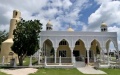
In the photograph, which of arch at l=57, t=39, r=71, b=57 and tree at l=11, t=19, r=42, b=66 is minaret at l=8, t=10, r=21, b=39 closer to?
tree at l=11, t=19, r=42, b=66

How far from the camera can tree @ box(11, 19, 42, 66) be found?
25.3 m

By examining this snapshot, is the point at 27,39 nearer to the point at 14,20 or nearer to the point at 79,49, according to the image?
the point at 79,49

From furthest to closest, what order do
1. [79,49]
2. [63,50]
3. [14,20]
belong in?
[14,20]
[79,49]
[63,50]

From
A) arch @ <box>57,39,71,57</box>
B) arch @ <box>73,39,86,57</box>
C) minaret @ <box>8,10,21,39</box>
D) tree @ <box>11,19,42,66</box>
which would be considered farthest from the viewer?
minaret @ <box>8,10,21,39</box>

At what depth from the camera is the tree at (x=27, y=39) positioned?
83.0 ft

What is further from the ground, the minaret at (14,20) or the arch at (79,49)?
the minaret at (14,20)

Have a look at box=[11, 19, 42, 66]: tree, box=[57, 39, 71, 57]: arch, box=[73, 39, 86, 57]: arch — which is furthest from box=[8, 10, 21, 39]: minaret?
box=[73, 39, 86, 57]: arch

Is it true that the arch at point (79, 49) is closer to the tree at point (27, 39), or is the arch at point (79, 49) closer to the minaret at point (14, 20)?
the tree at point (27, 39)

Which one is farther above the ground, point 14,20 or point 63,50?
point 14,20

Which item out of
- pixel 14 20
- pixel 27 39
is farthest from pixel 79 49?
pixel 14 20

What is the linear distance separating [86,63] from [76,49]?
461cm

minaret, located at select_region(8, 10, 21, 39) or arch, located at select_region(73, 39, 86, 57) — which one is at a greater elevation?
minaret, located at select_region(8, 10, 21, 39)

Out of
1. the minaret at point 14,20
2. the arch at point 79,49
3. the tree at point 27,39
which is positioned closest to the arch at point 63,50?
the arch at point 79,49

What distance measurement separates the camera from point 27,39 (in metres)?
25.3
